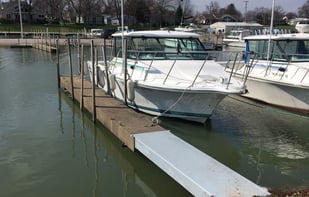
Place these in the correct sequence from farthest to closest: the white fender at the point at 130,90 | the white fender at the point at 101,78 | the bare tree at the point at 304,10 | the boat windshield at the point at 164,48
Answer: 1. the bare tree at the point at 304,10
2. the white fender at the point at 101,78
3. the boat windshield at the point at 164,48
4. the white fender at the point at 130,90

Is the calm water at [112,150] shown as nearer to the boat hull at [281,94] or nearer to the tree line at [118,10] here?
the boat hull at [281,94]

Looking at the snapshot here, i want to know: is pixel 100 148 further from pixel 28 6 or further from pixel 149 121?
pixel 28 6

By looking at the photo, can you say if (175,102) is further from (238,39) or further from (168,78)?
(238,39)

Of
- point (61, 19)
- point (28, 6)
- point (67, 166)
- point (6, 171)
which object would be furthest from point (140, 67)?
point (28, 6)

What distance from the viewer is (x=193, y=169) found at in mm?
6152

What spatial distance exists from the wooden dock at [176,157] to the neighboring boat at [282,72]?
4.93m

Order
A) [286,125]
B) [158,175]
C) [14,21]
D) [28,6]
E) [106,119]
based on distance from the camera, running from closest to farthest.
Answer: [158,175]
[106,119]
[286,125]
[14,21]
[28,6]

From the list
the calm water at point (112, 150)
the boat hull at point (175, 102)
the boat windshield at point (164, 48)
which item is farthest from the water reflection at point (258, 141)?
the boat windshield at point (164, 48)

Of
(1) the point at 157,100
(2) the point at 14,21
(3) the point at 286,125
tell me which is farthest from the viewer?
(2) the point at 14,21

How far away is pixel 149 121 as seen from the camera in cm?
895

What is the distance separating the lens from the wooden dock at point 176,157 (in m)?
5.54

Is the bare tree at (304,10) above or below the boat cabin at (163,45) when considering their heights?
above

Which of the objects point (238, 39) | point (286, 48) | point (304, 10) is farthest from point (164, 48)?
point (304, 10)

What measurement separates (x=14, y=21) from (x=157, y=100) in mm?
79732
